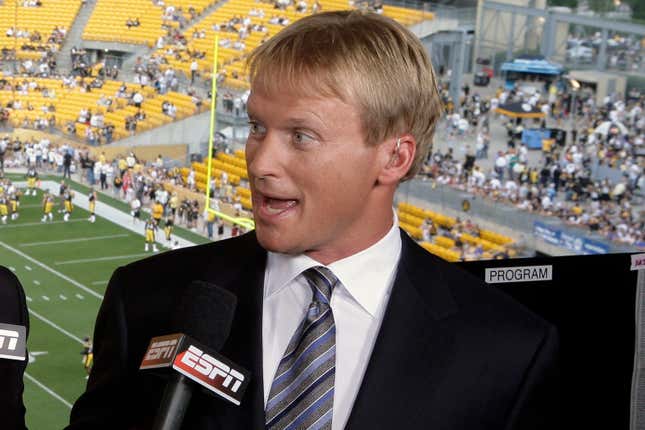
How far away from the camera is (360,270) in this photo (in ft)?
3.01

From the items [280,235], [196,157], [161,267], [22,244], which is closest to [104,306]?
[161,267]

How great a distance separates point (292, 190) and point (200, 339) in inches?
6.0

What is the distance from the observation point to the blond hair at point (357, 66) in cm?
84

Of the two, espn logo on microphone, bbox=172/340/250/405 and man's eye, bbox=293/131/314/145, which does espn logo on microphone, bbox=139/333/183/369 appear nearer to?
espn logo on microphone, bbox=172/340/250/405

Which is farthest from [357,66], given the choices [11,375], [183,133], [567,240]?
[183,133]

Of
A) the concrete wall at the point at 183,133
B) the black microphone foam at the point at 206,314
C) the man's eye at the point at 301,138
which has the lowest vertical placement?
the concrete wall at the point at 183,133

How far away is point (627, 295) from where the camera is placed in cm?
109

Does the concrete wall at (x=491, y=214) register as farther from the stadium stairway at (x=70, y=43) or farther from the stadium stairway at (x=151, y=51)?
the stadium stairway at (x=70, y=43)

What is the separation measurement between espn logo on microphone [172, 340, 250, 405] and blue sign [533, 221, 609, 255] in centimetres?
746

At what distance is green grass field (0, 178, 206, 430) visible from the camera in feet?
21.7

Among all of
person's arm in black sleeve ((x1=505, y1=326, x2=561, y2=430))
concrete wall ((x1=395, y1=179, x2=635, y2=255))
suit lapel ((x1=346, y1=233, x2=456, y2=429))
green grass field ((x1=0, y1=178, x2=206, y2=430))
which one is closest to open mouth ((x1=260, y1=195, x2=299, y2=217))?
suit lapel ((x1=346, y1=233, x2=456, y2=429))

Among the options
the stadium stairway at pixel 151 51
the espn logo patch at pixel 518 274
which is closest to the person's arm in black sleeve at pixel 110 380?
the espn logo patch at pixel 518 274

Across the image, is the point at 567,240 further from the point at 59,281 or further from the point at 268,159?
the point at 268,159

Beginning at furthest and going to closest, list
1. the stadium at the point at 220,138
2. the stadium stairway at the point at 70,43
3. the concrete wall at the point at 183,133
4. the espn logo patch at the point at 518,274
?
the concrete wall at the point at 183,133
the stadium stairway at the point at 70,43
the stadium at the point at 220,138
the espn logo patch at the point at 518,274
